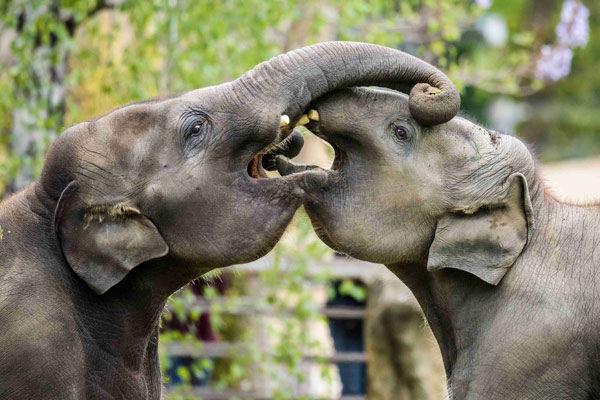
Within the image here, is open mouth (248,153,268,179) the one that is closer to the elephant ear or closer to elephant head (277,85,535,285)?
elephant head (277,85,535,285)

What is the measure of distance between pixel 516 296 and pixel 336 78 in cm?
136

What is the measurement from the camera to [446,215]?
5.71 meters

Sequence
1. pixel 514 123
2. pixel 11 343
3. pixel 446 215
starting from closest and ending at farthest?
pixel 11 343 < pixel 446 215 < pixel 514 123

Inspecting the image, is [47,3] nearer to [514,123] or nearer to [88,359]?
[88,359]

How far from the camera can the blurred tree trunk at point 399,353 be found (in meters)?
10.6

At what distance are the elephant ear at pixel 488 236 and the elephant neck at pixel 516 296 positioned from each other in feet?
0.27

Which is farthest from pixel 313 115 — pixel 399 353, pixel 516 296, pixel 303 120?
pixel 399 353

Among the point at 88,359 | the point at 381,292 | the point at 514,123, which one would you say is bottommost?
the point at 514,123

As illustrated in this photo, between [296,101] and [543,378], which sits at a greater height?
[296,101]

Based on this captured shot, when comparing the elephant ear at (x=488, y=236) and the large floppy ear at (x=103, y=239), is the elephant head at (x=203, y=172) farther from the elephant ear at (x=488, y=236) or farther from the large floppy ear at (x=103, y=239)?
the elephant ear at (x=488, y=236)

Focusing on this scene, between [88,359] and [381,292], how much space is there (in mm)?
5817

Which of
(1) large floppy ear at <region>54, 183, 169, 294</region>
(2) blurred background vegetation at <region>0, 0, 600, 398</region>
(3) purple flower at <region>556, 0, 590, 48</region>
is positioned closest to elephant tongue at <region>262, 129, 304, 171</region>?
(2) blurred background vegetation at <region>0, 0, 600, 398</region>

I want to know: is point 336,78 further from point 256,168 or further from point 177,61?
point 177,61

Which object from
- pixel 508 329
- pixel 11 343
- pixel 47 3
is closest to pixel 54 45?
pixel 47 3
